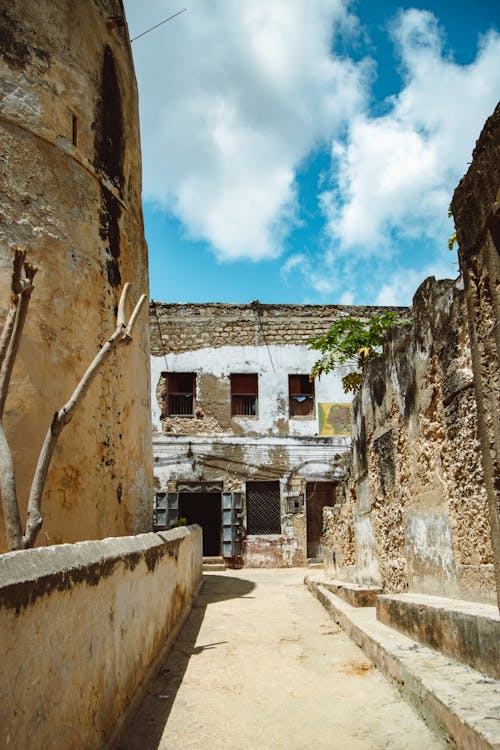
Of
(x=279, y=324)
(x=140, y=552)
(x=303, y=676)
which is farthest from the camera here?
(x=279, y=324)

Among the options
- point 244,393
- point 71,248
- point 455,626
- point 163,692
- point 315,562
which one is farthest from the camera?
point 244,393

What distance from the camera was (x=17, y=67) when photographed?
21.2ft

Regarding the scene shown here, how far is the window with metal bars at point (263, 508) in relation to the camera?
1666cm

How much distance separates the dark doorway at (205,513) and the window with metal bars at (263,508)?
3.61 ft

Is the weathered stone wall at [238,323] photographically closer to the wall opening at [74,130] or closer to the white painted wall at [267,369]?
the white painted wall at [267,369]

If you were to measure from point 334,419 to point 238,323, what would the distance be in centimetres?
396

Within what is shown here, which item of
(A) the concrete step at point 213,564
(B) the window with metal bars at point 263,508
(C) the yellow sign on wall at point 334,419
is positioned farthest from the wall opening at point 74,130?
(C) the yellow sign on wall at point 334,419

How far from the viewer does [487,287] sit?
2.67 meters

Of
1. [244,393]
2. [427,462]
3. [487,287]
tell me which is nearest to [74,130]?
[427,462]

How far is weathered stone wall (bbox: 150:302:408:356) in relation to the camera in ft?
58.1

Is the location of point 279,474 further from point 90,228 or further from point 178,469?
point 90,228

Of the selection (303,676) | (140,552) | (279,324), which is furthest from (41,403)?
(279,324)

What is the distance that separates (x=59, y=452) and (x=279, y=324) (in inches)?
494

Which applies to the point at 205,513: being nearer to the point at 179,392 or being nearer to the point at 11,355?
the point at 179,392
